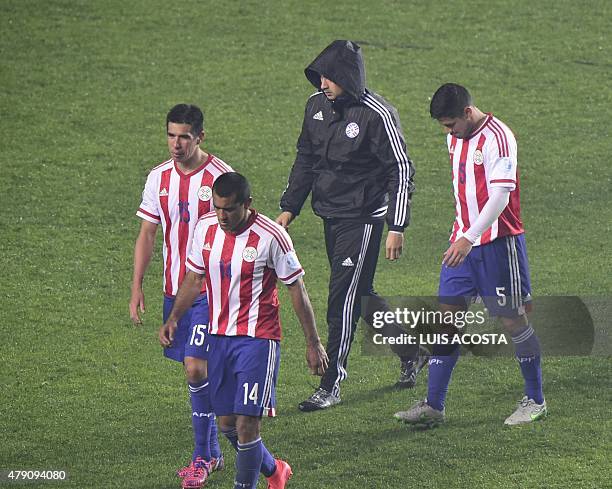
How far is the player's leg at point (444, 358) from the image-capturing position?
850cm

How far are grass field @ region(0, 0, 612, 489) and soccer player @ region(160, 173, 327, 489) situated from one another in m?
0.63

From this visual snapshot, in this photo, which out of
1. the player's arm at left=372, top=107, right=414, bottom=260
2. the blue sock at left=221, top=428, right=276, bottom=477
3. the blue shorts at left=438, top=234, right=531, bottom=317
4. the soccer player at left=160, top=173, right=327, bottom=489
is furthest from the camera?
the player's arm at left=372, top=107, right=414, bottom=260

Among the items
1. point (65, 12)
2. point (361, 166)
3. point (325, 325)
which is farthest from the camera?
point (65, 12)

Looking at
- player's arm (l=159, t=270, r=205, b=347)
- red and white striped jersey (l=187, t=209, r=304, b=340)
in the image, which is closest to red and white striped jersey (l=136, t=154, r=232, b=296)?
player's arm (l=159, t=270, r=205, b=347)

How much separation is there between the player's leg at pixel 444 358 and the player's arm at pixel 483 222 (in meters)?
0.27

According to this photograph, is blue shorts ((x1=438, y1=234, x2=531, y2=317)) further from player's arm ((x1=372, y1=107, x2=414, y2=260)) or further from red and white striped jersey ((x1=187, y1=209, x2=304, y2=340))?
red and white striped jersey ((x1=187, y1=209, x2=304, y2=340))

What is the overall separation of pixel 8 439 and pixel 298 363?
229 cm

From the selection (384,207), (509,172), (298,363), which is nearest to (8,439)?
(298,363)

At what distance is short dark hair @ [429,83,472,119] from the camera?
823 cm

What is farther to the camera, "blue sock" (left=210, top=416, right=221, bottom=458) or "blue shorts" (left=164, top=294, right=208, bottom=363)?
"blue sock" (left=210, top=416, right=221, bottom=458)

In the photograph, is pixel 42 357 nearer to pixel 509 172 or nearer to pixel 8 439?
pixel 8 439

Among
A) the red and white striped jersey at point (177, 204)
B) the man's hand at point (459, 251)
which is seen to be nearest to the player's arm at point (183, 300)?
the red and white striped jersey at point (177, 204)

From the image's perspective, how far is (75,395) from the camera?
911 centimetres

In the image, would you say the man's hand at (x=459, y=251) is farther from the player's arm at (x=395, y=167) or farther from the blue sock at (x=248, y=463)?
the blue sock at (x=248, y=463)
